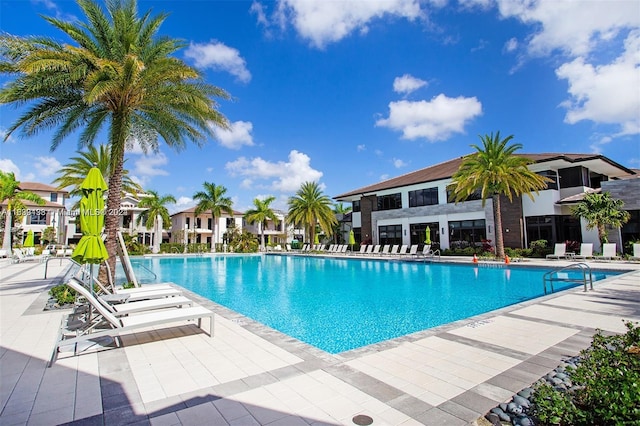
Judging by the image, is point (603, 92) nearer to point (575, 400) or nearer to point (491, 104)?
point (491, 104)

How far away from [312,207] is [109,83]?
101 feet

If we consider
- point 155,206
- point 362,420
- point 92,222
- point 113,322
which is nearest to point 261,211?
point 155,206

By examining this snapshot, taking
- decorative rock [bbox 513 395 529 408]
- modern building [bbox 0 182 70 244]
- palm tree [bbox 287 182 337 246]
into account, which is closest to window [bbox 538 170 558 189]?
palm tree [bbox 287 182 337 246]

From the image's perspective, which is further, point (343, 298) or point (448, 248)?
point (448, 248)

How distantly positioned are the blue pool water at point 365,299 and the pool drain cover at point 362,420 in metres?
3.53

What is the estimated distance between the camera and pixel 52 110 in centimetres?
1089

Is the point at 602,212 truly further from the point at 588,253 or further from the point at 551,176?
the point at 551,176

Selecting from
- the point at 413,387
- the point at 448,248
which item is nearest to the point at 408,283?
the point at 413,387

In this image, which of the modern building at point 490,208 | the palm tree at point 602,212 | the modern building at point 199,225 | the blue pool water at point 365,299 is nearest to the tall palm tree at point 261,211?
the modern building at point 199,225

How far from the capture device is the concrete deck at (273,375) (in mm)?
3434

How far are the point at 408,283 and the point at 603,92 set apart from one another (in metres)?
14.4

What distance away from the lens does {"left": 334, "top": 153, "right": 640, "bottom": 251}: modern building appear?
23.0 m

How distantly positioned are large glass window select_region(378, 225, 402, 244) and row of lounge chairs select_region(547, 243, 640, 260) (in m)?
14.0

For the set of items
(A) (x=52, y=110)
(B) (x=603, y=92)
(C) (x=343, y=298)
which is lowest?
(C) (x=343, y=298)
